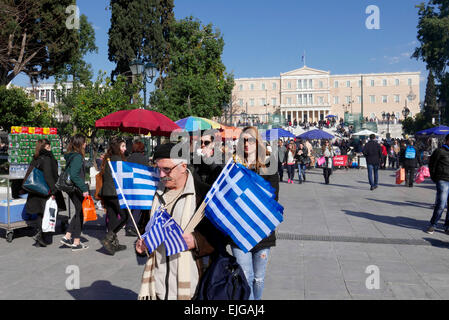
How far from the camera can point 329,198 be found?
11797 mm

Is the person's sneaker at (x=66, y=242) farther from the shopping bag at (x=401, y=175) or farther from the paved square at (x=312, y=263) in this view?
the shopping bag at (x=401, y=175)

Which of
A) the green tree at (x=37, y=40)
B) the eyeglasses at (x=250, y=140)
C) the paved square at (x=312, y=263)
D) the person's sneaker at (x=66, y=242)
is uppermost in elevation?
the green tree at (x=37, y=40)

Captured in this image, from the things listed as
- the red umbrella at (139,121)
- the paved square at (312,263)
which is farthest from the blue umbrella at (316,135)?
the red umbrella at (139,121)

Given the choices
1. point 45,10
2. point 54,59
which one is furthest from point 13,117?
point 45,10

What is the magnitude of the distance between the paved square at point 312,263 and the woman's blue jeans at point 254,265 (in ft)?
3.27

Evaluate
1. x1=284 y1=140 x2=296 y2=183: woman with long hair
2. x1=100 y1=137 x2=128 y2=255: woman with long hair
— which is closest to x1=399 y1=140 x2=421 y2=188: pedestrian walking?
x1=284 y1=140 x2=296 y2=183: woman with long hair

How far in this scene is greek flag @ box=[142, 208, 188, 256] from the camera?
2.28m

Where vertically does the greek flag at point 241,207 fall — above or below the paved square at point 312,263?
above

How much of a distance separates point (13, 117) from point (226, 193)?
22542mm

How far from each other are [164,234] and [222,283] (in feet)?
1.39

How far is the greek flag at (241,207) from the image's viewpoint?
2395mm

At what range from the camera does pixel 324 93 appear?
365 feet

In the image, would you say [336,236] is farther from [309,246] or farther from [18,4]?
[18,4]

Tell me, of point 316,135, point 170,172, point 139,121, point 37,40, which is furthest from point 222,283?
point 37,40
